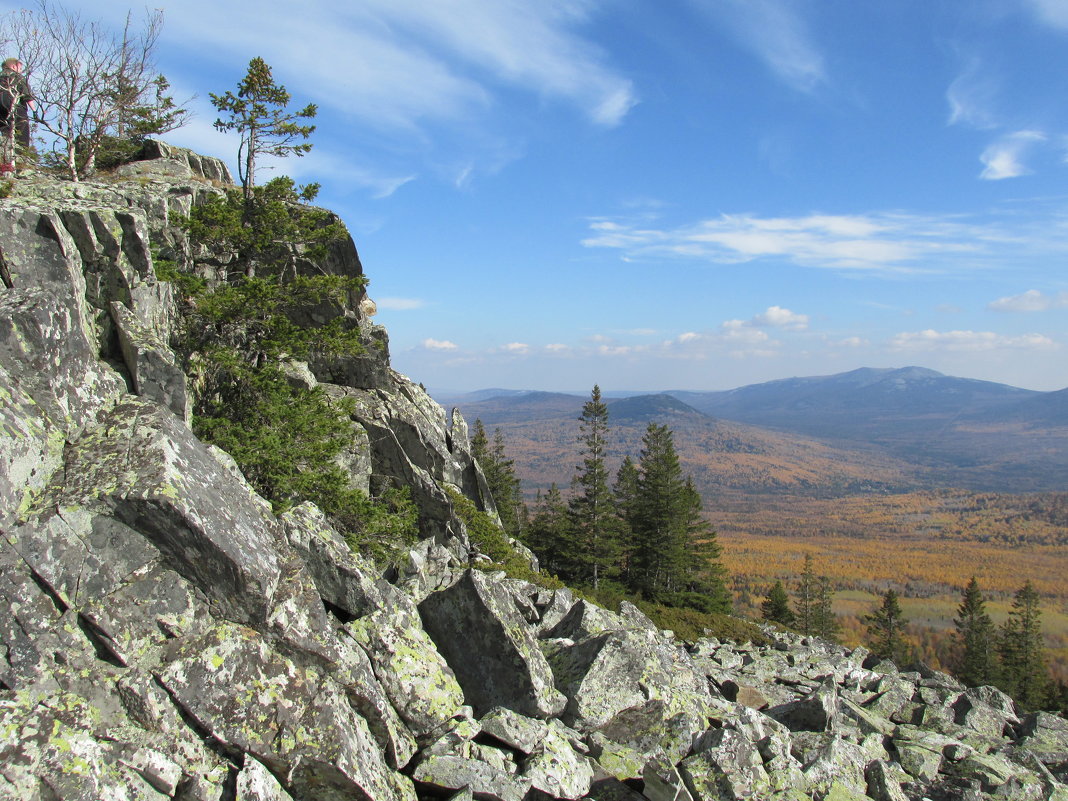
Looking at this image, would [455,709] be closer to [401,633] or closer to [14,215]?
[401,633]

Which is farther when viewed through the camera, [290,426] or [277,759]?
[290,426]

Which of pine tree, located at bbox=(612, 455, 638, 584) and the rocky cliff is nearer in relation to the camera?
the rocky cliff

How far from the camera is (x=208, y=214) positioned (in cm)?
2308

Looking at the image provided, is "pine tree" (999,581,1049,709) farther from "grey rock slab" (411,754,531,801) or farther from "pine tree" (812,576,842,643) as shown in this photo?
"grey rock slab" (411,754,531,801)

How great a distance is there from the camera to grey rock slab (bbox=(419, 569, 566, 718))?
11.3m

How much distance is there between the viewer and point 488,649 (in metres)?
11.8

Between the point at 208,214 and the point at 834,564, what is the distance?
21586cm

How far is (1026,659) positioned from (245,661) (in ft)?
232

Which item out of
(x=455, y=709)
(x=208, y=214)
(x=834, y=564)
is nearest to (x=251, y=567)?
(x=455, y=709)

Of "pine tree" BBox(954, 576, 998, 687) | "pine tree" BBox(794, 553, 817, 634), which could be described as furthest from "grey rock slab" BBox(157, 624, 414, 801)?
"pine tree" BBox(954, 576, 998, 687)

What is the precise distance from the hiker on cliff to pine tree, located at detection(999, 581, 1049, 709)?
7635cm

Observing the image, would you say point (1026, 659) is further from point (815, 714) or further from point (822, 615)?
point (815, 714)

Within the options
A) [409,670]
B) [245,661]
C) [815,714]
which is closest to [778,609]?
[815,714]

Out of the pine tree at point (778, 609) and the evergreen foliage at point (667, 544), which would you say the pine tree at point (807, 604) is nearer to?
the pine tree at point (778, 609)
